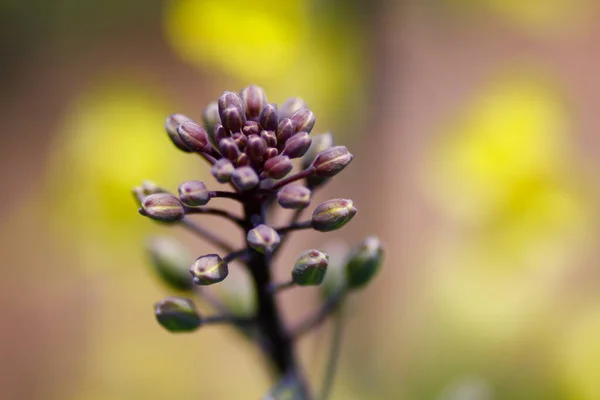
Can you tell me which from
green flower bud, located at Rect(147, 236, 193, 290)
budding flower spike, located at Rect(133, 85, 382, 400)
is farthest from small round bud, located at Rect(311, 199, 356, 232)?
green flower bud, located at Rect(147, 236, 193, 290)

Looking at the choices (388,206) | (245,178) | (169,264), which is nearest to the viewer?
(245,178)

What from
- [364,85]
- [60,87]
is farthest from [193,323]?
[60,87]

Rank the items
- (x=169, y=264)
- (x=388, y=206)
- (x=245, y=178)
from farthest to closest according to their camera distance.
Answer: (x=388, y=206) → (x=169, y=264) → (x=245, y=178)

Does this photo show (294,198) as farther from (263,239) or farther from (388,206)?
(388,206)

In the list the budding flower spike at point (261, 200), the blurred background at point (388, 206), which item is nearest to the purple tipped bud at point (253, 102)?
the budding flower spike at point (261, 200)

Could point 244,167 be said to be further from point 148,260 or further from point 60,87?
point 60,87

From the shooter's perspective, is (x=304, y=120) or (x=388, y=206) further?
(x=388, y=206)

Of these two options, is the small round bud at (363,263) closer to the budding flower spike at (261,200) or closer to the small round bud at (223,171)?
the budding flower spike at (261,200)

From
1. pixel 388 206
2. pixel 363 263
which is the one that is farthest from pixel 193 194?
pixel 388 206

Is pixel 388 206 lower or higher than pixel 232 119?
lower
